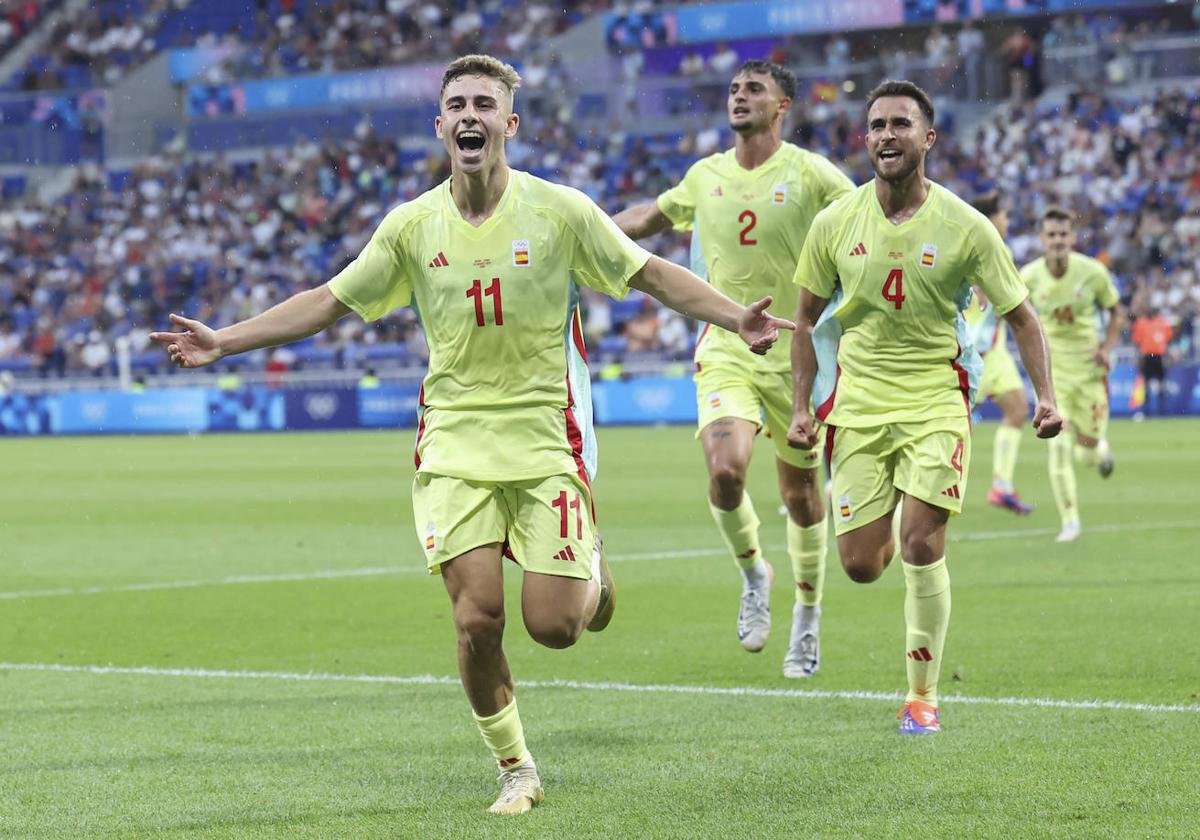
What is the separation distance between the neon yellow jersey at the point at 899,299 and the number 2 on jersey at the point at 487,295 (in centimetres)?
189

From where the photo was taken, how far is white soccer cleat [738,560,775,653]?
28.8ft

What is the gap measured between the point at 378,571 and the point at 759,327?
8016mm

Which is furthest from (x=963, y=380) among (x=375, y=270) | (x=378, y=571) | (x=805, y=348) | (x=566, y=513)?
(x=378, y=571)

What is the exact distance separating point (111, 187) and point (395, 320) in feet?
45.1

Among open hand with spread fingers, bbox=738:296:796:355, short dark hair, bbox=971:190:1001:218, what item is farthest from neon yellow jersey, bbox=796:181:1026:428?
short dark hair, bbox=971:190:1001:218

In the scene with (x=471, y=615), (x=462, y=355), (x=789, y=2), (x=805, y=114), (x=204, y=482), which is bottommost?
(x=204, y=482)

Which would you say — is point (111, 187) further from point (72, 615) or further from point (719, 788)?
point (719, 788)

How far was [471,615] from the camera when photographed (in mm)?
5727

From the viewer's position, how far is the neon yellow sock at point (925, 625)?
700cm

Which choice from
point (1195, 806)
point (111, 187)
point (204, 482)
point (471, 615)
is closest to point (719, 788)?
point (471, 615)

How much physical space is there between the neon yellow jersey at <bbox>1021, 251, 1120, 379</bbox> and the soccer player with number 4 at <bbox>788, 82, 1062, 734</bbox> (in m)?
8.14

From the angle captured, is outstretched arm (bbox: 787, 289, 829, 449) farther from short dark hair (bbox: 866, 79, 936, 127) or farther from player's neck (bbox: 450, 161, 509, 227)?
player's neck (bbox: 450, 161, 509, 227)

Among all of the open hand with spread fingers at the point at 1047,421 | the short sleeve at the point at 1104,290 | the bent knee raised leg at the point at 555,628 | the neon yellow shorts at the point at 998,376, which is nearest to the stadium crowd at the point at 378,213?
the neon yellow shorts at the point at 998,376

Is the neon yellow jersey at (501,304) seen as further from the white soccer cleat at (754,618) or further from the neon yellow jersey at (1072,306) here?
the neon yellow jersey at (1072,306)
